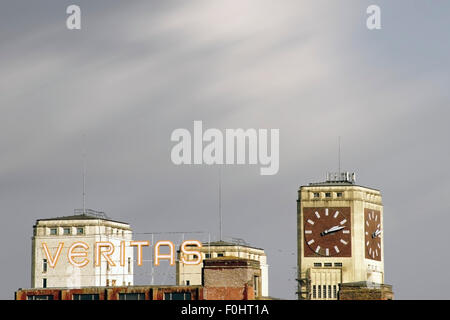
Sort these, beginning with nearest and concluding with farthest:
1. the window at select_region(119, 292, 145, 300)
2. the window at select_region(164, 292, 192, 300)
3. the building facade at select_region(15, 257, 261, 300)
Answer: the building facade at select_region(15, 257, 261, 300) < the window at select_region(164, 292, 192, 300) < the window at select_region(119, 292, 145, 300)

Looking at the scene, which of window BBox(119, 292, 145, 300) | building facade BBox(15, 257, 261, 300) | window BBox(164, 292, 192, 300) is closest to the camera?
building facade BBox(15, 257, 261, 300)

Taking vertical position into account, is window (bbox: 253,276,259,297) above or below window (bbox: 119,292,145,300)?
above

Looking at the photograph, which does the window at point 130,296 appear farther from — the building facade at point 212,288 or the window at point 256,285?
the window at point 256,285

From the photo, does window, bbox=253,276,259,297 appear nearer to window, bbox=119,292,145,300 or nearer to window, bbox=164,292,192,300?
window, bbox=164,292,192,300

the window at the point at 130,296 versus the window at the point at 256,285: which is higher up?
the window at the point at 256,285

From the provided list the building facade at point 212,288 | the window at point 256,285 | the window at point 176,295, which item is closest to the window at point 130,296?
the building facade at point 212,288

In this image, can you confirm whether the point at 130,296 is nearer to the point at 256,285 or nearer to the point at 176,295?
the point at 176,295

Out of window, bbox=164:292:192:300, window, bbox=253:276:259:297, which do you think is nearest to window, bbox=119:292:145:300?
window, bbox=164:292:192:300

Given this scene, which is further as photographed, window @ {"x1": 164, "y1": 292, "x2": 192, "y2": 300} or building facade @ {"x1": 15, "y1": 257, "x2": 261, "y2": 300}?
window @ {"x1": 164, "y1": 292, "x2": 192, "y2": 300}
